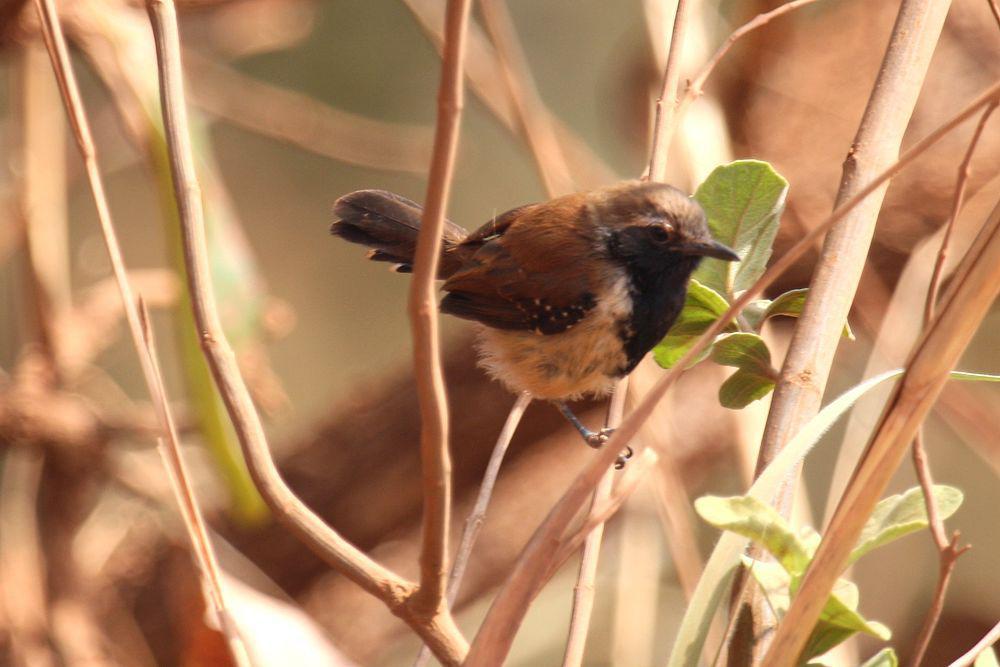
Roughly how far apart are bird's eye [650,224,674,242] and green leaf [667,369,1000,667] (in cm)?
114

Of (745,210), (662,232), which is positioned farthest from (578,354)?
(745,210)

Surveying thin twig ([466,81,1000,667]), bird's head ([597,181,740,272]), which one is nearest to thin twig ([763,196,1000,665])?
thin twig ([466,81,1000,667])

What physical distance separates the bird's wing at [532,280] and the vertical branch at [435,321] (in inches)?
55.2

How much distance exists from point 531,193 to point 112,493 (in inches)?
119

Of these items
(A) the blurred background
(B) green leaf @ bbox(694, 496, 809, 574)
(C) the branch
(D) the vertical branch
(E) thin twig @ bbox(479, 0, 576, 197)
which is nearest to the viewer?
(D) the vertical branch

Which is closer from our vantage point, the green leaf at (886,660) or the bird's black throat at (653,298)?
the green leaf at (886,660)

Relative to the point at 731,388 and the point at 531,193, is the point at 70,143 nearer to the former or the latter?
the point at 531,193

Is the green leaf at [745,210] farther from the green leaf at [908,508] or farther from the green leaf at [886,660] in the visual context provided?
the green leaf at [886,660]

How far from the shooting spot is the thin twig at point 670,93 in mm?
1388

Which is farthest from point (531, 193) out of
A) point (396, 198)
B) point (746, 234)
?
point (746, 234)

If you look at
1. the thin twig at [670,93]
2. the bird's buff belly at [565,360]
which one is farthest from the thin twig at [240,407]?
the bird's buff belly at [565,360]

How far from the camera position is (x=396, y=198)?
236 centimetres

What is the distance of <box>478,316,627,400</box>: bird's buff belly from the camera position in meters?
2.15

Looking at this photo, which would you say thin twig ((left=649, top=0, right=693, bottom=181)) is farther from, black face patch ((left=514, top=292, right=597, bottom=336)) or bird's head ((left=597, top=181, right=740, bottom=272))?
black face patch ((left=514, top=292, right=597, bottom=336))
